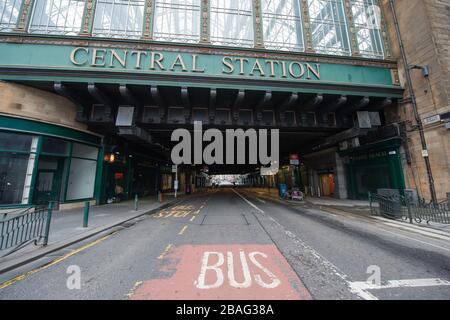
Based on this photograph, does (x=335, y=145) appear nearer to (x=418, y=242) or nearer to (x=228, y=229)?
(x=418, y=242)

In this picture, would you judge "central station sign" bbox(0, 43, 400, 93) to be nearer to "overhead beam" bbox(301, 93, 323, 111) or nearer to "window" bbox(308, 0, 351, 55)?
"overhead beam" bbox(301, 93, 323, 111)

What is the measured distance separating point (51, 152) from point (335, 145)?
25.8 meters

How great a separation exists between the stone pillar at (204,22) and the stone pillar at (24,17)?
1182 cm

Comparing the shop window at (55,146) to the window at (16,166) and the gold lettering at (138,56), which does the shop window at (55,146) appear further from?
the gold lettering at (138,56)

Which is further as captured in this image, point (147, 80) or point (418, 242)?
point (147, 80)

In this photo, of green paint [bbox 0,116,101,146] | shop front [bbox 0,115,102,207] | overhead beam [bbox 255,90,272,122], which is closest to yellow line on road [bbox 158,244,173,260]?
shop front [bbox 0,115,102,207]

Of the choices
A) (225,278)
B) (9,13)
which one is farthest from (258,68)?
(9,13)

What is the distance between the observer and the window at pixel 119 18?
43.8ft

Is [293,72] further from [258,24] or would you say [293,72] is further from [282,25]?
[282,25]

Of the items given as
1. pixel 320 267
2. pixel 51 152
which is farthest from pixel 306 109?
pixel 51 152

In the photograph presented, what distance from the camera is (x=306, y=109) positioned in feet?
49.0

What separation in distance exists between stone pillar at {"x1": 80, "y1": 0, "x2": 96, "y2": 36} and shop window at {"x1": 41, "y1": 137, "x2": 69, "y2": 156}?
7.69 m

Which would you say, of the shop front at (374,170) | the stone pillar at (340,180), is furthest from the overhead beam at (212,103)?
the stone pillar at (340,180)

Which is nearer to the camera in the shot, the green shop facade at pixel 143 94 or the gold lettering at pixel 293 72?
the green shop facade at pixel 143 94
